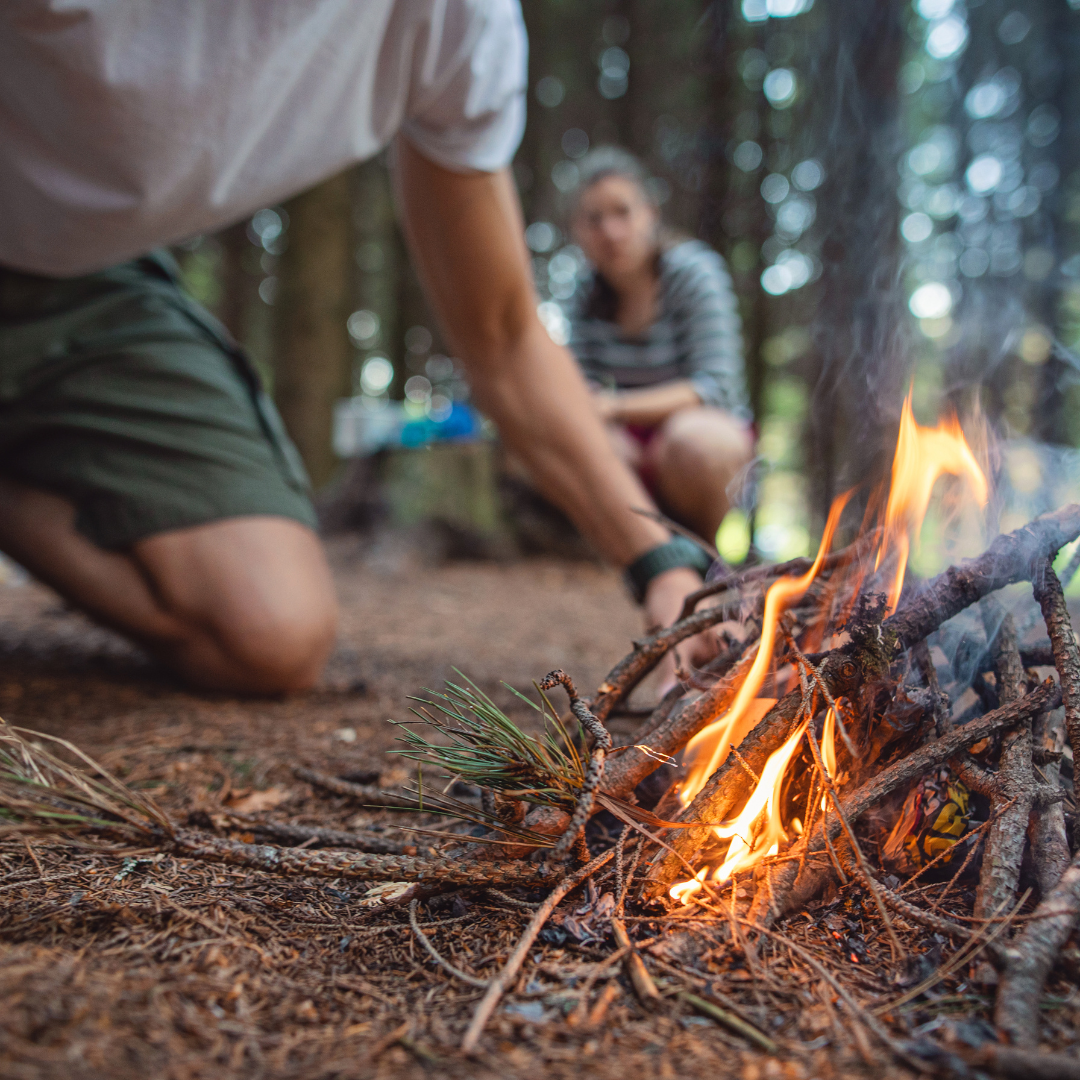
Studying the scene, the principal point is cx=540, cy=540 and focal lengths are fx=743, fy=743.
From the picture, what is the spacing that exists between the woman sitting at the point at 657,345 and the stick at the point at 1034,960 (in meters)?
2.83

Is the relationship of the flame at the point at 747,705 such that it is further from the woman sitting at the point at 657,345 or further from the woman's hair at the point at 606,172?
the woman's hair at the point at 606,172

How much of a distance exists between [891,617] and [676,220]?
1041 centimetres

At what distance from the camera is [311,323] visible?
6.84m

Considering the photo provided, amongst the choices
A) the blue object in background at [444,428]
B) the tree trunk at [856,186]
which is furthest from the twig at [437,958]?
the blue object in background at [444,428]

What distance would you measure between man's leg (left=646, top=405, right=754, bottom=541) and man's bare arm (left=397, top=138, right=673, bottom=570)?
4.78 feet

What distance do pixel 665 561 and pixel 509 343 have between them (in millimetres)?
869

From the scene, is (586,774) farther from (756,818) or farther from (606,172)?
(606,172)

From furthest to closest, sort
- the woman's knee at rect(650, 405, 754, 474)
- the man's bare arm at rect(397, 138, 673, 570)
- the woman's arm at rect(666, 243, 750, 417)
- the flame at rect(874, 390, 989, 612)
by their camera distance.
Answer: the woman's arm at rect(666, 243, 750, 417) → the woman's knee at rect(650, 405, 754, 474) → the man's bare arm at rect(397, 138, 673, 570) → the flame at rect(874, 390, 989, 612)

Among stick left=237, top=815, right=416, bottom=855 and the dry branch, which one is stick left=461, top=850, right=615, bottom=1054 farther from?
stick left=237, top=815, right=416, bottom=855

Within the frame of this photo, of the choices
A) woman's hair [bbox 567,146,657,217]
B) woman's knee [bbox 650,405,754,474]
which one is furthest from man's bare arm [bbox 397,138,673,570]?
woman's hair [bbox 567,146,657,217]

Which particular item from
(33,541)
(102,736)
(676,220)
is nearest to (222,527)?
(33,541)

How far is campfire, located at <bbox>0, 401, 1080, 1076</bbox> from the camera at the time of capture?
0.97 metres

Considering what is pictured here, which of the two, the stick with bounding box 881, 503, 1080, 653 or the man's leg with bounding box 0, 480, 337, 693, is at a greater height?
the stick with bounding box 881, 503, 1080, 653

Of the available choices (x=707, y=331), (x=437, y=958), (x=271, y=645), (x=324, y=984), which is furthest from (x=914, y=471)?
(x=707, y=331)
